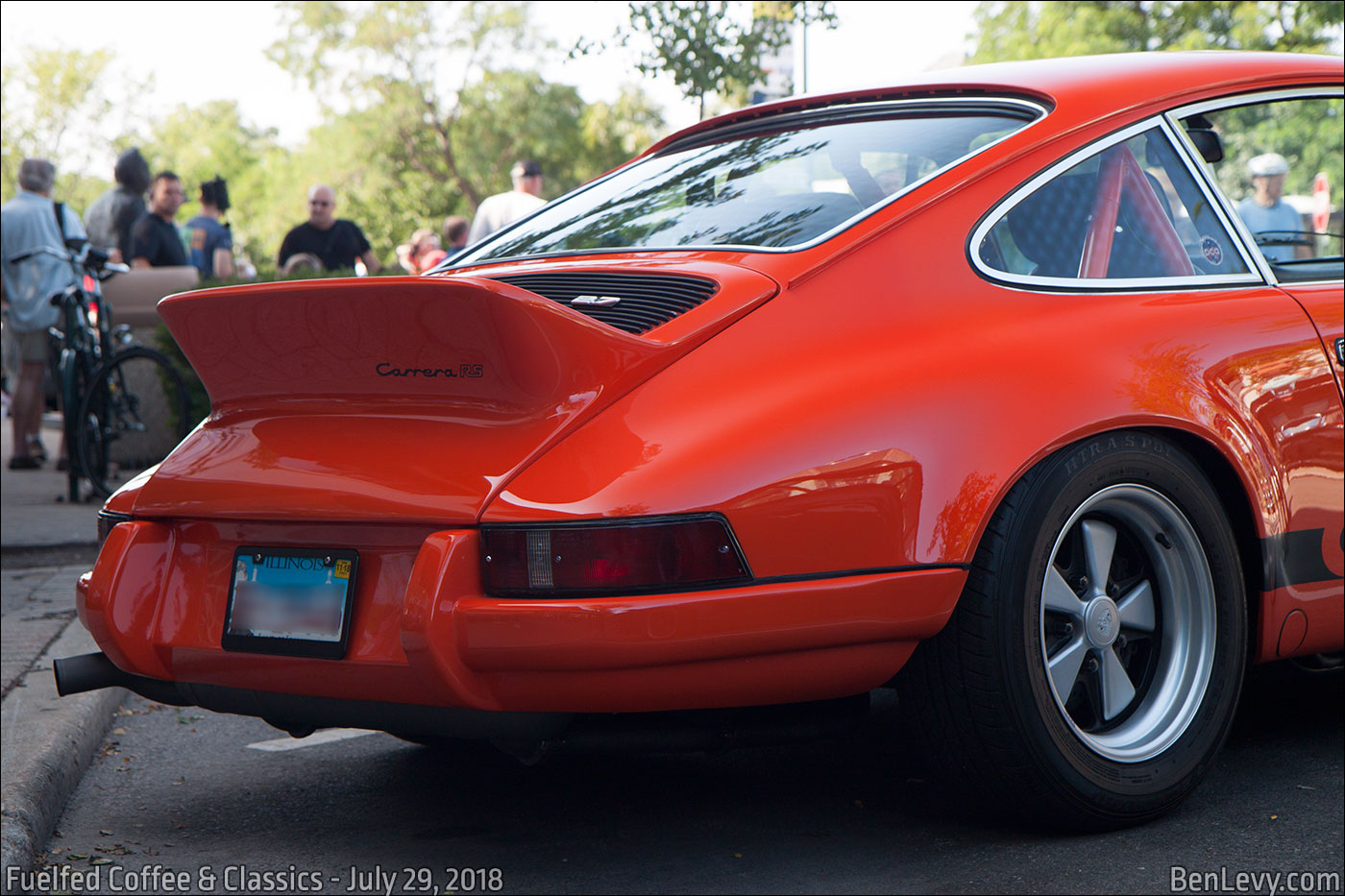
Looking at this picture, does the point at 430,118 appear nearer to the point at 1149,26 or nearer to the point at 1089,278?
A: the point at 1149,26

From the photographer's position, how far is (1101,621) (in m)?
2.95

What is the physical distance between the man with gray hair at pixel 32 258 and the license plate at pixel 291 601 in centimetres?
737

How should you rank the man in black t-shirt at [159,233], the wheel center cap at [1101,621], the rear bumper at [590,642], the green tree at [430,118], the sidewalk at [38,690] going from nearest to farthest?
the rear bumper at [590,642] < the wheel center cap at [1101,621] < the sidewalk at [38,690] < the man in black t-shirt at [159,233] < the green tree at [430,118]

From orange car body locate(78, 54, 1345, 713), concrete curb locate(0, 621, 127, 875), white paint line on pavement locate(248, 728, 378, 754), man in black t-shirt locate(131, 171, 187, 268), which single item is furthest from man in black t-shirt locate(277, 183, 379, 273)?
orange car body locate(78, 54, 1345, 713)

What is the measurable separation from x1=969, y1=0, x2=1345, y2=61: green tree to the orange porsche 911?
51.5 feet

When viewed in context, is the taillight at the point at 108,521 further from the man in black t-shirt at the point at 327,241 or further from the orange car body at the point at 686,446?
the man in black t-shirt at the point at 327,241

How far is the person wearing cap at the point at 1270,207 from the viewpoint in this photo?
3.66 metres

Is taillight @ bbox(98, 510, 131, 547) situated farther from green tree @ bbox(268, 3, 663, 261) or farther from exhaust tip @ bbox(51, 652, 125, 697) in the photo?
green tree @ bbox(268, 3, 663, 261)

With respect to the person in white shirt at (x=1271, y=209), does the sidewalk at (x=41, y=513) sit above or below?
below

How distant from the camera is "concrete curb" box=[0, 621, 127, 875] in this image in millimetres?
3010

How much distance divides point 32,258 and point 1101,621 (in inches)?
335

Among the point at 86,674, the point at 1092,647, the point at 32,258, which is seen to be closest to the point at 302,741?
the point at 86,674

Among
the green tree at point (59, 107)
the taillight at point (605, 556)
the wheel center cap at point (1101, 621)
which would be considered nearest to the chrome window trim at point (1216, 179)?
the wheel center cap at point (1101, 621)

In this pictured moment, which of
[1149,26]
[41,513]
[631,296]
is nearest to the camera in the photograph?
[631,296]
